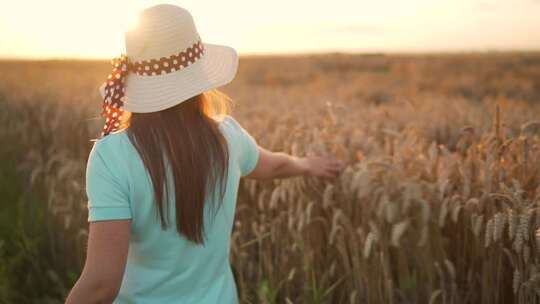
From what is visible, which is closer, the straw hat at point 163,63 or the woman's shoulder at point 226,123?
the straw hat at point 163,63

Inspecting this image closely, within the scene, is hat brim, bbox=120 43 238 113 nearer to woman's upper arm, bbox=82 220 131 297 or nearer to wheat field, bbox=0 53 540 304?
woman's upper arm, bbox=82 220 131 297

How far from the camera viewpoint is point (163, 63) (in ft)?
6.73

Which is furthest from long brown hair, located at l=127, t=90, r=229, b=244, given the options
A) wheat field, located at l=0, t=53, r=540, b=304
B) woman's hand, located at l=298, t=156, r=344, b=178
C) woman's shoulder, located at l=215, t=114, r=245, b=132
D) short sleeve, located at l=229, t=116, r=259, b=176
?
woman's hand, located at l=298, t=156, r=344, b=178

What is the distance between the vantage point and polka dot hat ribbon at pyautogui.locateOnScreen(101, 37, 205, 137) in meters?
2.05

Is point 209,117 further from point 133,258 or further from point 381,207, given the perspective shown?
point 381,207

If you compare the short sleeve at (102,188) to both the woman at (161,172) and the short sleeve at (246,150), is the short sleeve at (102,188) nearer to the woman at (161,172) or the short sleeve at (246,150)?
the woman at (161,172)

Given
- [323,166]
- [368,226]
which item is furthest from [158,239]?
[368,226]

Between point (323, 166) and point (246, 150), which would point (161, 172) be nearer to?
point (246, 150)

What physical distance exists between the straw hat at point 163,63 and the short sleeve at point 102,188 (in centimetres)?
20

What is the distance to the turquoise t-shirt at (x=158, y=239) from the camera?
77.0 inches

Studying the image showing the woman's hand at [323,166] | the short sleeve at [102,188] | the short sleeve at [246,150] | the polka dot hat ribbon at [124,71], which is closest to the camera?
the short sleeve at [102,188]

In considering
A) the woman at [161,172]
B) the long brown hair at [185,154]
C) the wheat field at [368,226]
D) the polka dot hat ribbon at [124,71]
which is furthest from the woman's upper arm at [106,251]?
the wheat field at [368,226]

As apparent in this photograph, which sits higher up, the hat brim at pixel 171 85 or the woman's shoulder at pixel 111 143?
the hat brim at pixel 171 85

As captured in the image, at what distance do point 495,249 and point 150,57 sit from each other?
1753 mm
